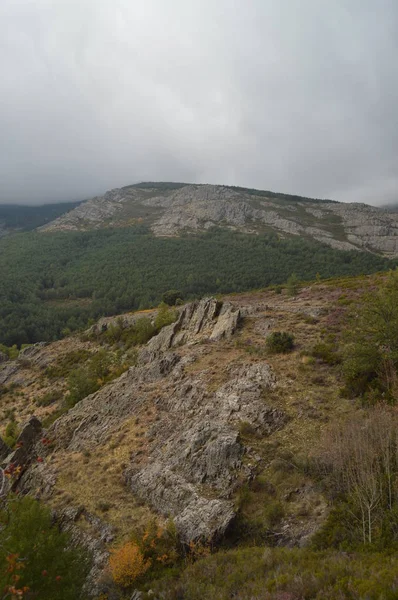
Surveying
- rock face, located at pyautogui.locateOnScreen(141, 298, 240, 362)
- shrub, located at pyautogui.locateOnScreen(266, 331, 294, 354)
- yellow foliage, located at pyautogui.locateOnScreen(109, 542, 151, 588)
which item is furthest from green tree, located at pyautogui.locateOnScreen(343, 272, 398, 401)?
yellow foliage, located at pyautogui.locateOnScreen(109, 542, 151, 588)

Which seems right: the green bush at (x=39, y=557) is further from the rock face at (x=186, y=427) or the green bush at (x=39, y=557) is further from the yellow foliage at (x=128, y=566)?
the rock face at (x=186, y=427)

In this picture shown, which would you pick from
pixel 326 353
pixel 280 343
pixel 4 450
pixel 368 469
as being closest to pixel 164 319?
pixel 280 343

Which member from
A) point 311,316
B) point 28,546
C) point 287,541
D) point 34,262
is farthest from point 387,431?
point 34,262

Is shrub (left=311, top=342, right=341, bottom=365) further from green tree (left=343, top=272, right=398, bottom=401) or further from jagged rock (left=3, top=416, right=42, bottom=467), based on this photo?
jagged rock (left=3, top=416, right=42, bottom=467)

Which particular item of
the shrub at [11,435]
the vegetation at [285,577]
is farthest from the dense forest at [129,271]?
the vegetation at [285,577]

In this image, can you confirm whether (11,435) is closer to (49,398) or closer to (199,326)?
(49,398)

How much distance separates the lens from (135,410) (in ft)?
76.1

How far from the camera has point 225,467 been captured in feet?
50.0

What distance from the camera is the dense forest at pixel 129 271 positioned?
10981 centimetres

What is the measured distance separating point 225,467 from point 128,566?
563 cm

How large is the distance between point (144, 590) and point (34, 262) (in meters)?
177

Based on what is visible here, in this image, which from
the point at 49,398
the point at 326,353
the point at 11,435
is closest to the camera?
the point at 326,353

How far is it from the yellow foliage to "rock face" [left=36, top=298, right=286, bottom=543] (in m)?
1.82

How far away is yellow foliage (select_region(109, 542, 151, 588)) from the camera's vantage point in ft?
38.1
